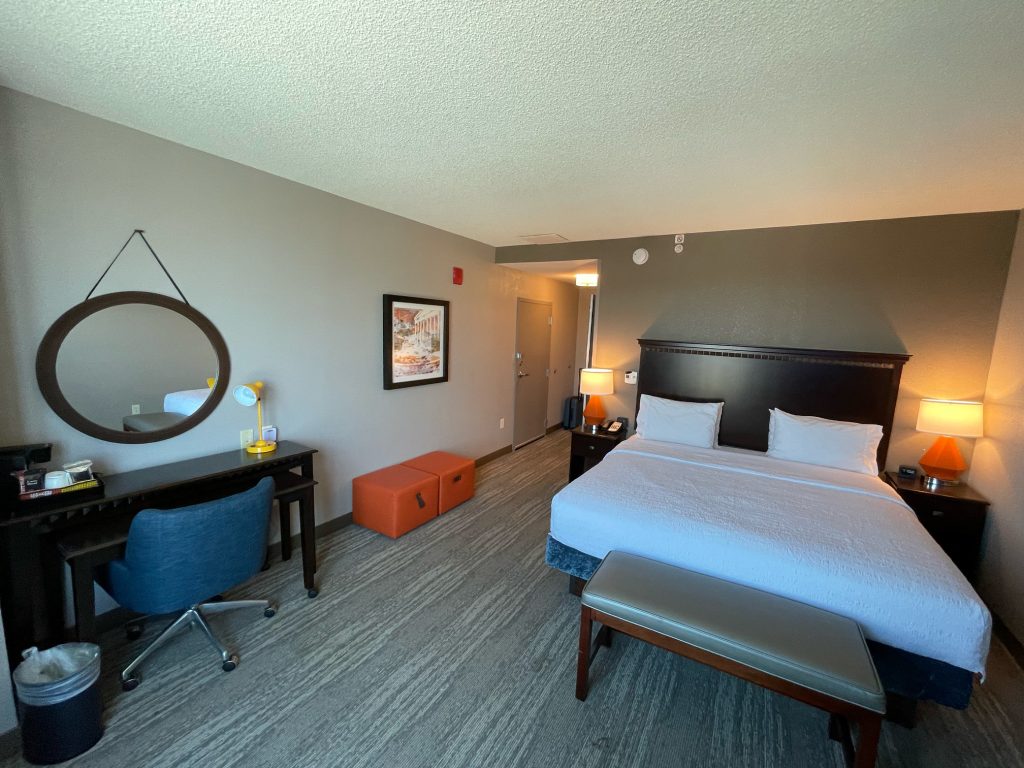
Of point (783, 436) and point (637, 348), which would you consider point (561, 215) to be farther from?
point (783, 436)

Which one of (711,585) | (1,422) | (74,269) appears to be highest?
(74,269)

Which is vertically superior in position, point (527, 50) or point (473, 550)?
point (527, 50)

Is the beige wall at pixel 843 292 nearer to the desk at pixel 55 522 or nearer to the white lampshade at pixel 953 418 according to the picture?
the white lampshade at pixel 953 418

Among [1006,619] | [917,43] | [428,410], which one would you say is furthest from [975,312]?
→ [428,410]

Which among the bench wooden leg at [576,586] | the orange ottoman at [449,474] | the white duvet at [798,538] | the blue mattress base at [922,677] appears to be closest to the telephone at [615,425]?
the white duvet at [798,538]

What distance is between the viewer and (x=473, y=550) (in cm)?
293

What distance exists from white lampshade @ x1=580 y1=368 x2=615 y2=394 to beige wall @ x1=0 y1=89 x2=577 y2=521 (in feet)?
3.88

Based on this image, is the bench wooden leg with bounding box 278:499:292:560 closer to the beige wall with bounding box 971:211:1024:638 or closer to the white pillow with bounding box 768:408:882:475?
the white pillow with bounding box 768:408:882:475

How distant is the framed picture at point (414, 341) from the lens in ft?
11.0

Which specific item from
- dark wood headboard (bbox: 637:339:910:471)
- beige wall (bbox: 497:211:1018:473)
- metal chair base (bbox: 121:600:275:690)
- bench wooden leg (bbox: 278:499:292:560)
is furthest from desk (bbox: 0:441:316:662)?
beige wall (bbox: 497:211:1018:473)

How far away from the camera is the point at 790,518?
6.77 feet

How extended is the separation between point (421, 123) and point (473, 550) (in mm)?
2591

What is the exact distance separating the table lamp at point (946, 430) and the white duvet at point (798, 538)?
444 millimetres

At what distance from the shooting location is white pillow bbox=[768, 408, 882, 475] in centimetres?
285
